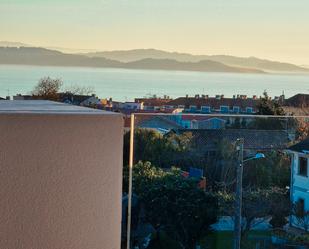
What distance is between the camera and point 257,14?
96.3 feet

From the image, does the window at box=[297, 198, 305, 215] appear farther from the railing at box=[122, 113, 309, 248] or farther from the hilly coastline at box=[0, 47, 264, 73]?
the hilly coastline at box=[0, 47, 264, 73]

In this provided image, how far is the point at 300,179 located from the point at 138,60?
48044mm

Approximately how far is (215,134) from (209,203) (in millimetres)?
315

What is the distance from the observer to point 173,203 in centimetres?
278

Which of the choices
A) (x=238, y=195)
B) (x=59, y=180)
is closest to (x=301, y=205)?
(x=238, y=195)

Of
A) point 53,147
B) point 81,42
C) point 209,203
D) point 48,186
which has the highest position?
point 81,42

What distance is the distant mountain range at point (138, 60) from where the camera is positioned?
44031 millimetres

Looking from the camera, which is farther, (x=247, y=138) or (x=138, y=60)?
(x=138, y=60)

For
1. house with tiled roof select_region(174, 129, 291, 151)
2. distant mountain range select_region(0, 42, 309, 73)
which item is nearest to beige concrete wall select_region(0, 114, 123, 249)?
house with tiled roof select_region(174, 129, 291, 151)

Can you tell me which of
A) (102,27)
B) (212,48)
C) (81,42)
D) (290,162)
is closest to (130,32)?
(102,27)

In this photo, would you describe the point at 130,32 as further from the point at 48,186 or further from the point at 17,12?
the point at 48,186

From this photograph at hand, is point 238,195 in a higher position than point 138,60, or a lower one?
lower

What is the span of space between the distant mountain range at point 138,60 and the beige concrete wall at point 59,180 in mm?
38970

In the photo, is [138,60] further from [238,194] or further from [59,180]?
[59,180]
